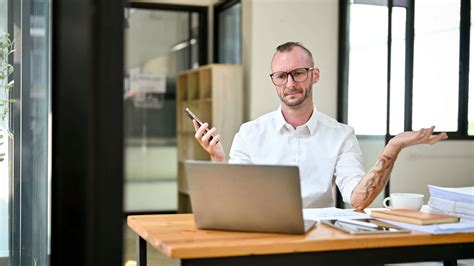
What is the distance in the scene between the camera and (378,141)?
460cm

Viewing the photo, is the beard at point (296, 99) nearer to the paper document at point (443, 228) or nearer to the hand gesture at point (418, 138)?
the hand gesture at point (418, 138)

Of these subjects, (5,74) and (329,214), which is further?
(5,74)

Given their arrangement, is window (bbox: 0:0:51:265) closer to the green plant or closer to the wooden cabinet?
the green plant

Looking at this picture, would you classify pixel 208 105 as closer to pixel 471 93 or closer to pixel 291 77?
pixel 471 93

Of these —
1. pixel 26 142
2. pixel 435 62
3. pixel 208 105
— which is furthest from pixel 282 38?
pixel 26 142

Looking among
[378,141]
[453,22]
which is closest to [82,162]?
[453,22]

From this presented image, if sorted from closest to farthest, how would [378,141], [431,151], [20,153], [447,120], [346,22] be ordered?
1. [20,153]
2. [447,120]
3. [431,151]
4. [378,141]
5. [346,22]

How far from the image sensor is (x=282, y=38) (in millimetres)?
5055

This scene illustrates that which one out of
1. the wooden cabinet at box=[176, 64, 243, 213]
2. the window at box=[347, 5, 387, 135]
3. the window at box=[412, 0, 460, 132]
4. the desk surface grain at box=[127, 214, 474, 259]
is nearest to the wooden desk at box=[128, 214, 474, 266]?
the desk surface grain at box=[127, 214, 474, 259]

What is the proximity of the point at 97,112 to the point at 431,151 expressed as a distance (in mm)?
2975

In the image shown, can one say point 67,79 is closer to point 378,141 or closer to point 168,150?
point 378,141

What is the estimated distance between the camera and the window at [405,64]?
3701 mm

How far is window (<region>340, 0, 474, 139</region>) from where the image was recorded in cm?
370

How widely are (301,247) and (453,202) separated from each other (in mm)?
560
